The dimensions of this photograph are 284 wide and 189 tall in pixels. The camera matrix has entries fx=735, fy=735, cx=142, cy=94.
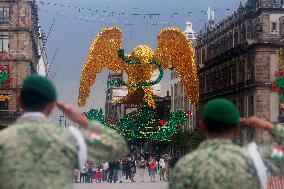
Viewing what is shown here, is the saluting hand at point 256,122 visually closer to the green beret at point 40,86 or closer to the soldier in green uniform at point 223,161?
the soldier in green uniform at point 223,161

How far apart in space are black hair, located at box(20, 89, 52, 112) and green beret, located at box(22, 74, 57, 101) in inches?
0.7

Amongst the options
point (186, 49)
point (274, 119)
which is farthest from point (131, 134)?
point (274, 119)

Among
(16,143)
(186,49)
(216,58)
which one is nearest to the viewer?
(16,143)

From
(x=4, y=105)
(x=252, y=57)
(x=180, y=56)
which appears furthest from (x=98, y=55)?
(x=252, y=57)

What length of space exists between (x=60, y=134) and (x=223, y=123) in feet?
3.23

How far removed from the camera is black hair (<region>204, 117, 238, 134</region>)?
4461mm

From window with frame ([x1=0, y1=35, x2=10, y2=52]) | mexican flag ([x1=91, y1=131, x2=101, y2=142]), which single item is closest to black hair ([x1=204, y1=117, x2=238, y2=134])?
mexican flag ([x1=91, y1=131, x2=101, y2=142])

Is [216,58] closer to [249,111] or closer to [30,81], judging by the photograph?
[249,111]

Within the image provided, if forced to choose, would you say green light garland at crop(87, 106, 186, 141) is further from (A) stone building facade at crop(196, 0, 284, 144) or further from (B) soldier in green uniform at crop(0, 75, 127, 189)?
(B) soldier in green uniform at crop(0, 75, 127, 189)

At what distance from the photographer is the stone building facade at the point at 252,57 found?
169ft

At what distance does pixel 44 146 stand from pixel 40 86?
0.37 m

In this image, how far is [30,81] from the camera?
4422 mm

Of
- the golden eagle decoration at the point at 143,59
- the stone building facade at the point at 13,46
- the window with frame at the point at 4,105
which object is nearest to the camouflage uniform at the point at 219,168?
the golden eagle decoration at the point at 143,59

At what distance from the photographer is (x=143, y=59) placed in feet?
106
